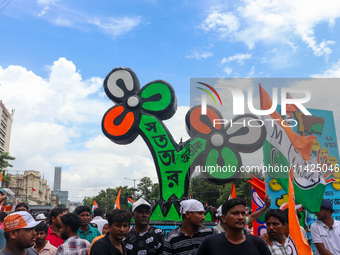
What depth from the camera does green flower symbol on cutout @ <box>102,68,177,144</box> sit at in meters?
12.0

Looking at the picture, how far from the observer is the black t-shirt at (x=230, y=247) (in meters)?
2.66

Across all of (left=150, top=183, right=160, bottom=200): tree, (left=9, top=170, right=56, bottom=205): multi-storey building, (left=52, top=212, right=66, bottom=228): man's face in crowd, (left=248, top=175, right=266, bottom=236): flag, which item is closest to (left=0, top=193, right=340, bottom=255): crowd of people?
(left=52, top=212, right=66, bottom=228): man's face in crowd

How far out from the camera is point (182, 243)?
3.55 meters

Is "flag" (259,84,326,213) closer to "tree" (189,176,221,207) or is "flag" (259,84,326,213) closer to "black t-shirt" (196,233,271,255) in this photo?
"black t-shirt" (196,233,271,255)

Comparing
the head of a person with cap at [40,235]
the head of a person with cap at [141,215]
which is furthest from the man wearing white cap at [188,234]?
the head of a person with cap at [40,235]

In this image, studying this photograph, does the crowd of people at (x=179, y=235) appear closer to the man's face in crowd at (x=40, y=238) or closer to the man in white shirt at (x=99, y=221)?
the man's face in crowd at (x=40, y=238)

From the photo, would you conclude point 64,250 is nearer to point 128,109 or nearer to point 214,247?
point 214,247

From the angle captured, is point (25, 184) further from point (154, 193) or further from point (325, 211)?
point (325, 211)

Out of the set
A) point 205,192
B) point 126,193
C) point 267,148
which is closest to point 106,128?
A: point 267,148

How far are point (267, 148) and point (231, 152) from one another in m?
3.80

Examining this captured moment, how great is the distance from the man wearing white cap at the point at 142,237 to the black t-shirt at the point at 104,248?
0.60m

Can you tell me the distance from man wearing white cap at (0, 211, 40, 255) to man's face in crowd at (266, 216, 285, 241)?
2318mm

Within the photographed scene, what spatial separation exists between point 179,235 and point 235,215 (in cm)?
95

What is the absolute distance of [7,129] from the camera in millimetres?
74625
